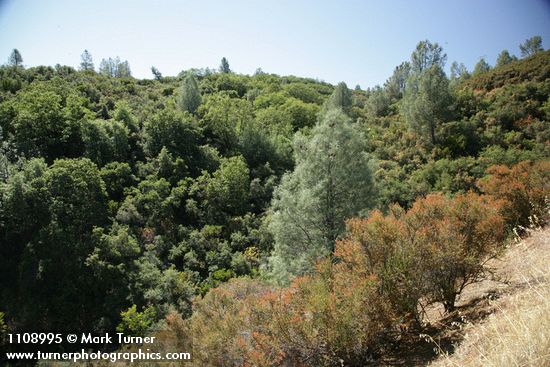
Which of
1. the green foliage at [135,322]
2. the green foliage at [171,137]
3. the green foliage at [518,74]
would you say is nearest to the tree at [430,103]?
the green foliage at [518,74]

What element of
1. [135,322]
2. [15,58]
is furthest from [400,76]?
[15,58]

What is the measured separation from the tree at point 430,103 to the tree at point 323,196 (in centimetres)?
2661

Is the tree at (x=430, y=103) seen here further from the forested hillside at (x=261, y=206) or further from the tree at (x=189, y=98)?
the tree at (x=189, y=98)

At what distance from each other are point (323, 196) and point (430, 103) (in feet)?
96.7

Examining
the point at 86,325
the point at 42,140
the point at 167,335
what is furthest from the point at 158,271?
the point at 42,140

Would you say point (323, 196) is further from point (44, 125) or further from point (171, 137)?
point (44, 125)

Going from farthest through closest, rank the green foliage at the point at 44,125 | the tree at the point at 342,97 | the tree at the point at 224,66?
the tree at the point at 224,66, the tree at the point at 342,97, the green foliage at the point at 44,125

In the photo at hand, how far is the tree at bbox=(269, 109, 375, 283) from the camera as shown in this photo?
12055 mm

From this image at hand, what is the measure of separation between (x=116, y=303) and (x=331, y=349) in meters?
22.3

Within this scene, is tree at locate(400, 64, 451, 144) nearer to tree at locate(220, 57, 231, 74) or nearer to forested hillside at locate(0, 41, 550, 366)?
forested hillside at locate(0, 41, 550, 366)

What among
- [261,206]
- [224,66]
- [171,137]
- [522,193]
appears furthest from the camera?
[224,66]

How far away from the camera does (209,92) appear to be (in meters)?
68.6

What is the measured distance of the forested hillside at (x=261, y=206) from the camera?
18.6ft

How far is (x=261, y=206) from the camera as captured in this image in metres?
37.2
